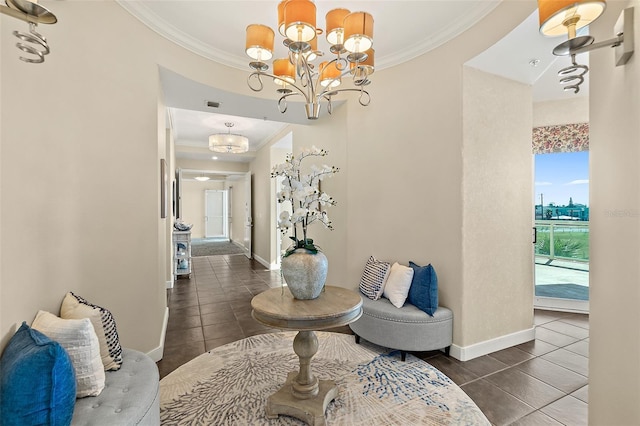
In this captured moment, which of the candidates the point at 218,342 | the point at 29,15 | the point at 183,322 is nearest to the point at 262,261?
the point at 183,322

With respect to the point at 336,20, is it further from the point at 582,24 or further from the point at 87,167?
the point at 87,167

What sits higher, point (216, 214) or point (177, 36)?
point (177, 36)

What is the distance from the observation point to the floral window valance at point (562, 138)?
4.04m

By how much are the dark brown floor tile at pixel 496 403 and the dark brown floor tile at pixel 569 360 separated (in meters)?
0.88

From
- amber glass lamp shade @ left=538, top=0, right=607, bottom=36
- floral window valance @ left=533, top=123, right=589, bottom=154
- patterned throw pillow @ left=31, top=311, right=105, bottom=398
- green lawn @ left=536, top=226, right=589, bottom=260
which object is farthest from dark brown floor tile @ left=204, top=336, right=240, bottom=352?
green lawn @ left=536, top=226, right=589, bottom=260

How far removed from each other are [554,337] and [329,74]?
3.63 m

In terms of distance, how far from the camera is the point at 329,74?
2441 mm

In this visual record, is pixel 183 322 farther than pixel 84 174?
Yes

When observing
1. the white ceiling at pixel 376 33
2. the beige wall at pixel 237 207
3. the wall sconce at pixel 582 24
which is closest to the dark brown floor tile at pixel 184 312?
the white ceiling at pixel 376 33

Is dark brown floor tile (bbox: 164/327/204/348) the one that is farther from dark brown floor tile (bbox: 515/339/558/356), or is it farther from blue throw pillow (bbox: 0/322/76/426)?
dark brown floor tile (bbox: 515/339/558/356)

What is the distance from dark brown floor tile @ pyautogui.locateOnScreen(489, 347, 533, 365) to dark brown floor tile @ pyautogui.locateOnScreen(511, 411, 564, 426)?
2.30 ft

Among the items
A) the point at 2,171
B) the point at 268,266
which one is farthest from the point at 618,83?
the point at 268,266

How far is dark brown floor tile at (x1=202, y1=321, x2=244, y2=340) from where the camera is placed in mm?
3303

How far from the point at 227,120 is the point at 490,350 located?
517 cm
